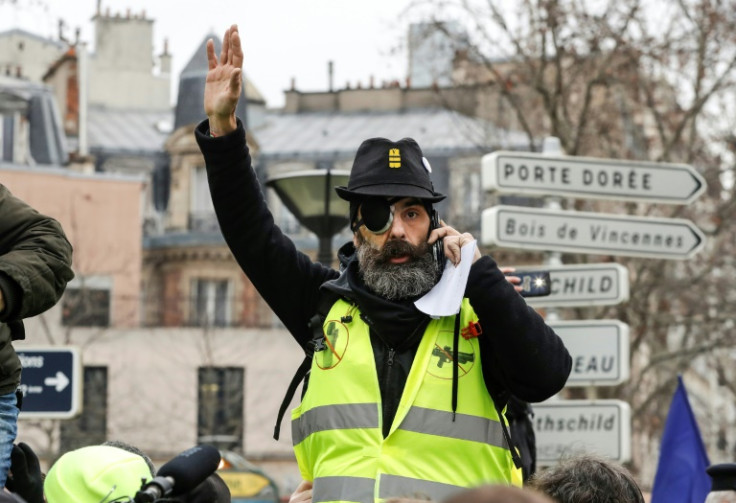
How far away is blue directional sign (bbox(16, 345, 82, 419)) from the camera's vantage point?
9.86 meters

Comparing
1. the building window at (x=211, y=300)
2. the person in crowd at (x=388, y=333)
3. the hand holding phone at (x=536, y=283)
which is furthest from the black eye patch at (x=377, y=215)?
the building window at (x=211, y=300)

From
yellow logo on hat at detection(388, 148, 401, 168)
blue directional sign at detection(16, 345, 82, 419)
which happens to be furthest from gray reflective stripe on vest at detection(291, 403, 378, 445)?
blue directional sign at detection(16, 345, 82, 419)

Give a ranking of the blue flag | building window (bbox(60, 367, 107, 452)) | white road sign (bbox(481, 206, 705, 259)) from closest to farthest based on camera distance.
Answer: the blue flag, white road sign (bbox(481, 206, 705, 259)), building window (bbox(60, 367, 107, 452))

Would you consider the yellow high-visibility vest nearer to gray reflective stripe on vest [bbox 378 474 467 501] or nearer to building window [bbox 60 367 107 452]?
gray reflective stripe on vest [bbox 378 474 467 501]

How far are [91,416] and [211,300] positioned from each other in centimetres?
817

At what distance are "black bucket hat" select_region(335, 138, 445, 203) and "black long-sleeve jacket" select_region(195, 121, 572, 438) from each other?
25cm

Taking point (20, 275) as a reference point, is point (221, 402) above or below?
below

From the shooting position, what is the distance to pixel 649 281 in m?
24.3

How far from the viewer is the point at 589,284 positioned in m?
11.3

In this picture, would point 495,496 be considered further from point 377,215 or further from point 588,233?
point 588,233

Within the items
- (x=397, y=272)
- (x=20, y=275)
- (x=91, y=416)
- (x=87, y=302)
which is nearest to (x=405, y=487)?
(x=397, y=272)

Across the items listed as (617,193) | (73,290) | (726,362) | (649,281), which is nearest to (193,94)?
(73,290)

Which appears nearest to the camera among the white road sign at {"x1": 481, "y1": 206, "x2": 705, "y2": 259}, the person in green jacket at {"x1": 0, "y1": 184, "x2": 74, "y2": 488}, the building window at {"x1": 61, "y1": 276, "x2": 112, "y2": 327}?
the person in green jacket at {"x1": 0, "y1": 184, "x2": 74, "y2": 488}

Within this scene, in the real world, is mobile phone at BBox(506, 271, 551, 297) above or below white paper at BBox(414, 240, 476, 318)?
below
